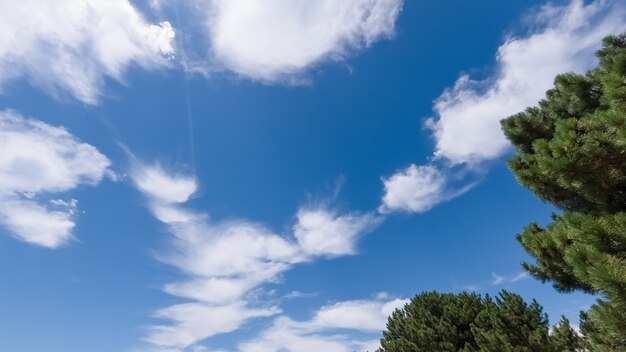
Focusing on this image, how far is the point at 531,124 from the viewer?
8.97 m

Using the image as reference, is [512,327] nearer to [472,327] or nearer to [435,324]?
[472,327]

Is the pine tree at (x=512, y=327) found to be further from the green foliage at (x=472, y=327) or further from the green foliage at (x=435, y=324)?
the green foliage at (x=435, y=324)

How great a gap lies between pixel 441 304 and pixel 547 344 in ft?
28.8

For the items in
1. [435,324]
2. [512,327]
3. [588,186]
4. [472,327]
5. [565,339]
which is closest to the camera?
[588,186]

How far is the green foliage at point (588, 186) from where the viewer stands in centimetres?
489

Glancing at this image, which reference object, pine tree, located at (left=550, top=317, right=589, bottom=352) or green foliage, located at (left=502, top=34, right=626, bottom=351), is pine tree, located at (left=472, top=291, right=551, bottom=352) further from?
green foliage, located at (left=502, top=34, right=626, bottom=351)

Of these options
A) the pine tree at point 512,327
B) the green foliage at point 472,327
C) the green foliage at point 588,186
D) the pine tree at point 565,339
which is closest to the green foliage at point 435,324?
the green foliage at point 472,327

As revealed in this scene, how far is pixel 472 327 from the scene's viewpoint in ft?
68.2

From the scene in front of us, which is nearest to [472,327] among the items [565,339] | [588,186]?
[565,339]

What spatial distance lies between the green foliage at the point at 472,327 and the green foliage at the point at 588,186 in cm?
1129

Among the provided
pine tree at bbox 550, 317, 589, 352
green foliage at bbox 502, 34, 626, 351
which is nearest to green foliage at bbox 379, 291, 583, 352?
pine tree at bbox 550, 317, 589, 352

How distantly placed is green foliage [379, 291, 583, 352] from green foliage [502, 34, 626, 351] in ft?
37.0

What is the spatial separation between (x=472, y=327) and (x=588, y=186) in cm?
1765

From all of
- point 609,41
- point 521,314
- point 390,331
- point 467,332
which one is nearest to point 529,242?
point 609,41
